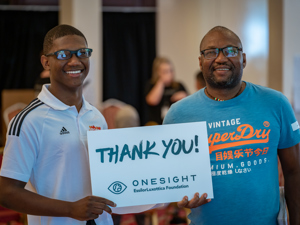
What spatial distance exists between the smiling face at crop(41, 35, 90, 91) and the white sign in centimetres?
27

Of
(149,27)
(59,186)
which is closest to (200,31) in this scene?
(149,27)

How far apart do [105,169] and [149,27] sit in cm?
762

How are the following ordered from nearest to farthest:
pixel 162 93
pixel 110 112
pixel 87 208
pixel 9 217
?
1. pixel 87 208
2. pixel 9 217
3. pixel 110 112
4. pixel 162 93

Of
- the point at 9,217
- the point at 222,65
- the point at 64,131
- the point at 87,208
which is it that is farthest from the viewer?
the point at 9,217

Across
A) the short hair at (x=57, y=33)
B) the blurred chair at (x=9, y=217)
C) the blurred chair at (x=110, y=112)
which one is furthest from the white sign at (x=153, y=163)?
the blurred chair at (x=110, y=112)

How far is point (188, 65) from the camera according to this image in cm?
761

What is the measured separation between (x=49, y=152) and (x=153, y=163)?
18.3 inches

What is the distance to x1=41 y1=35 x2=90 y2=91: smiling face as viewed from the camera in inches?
69.4

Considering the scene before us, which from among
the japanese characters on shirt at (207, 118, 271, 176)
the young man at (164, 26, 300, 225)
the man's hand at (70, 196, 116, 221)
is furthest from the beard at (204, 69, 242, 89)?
the man's hand at (70, 196, 116, 221)

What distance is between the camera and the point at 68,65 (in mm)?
1763

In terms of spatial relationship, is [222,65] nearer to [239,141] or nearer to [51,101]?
[239,141]

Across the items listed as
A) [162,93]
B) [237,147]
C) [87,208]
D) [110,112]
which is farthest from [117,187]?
[162,93]

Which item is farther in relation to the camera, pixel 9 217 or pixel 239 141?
pixel 9 217

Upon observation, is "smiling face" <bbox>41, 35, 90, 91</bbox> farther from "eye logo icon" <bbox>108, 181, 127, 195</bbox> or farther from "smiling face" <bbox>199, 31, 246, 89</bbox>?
"smiling face" <bbox>199, 31, 246, 89</bbox>
